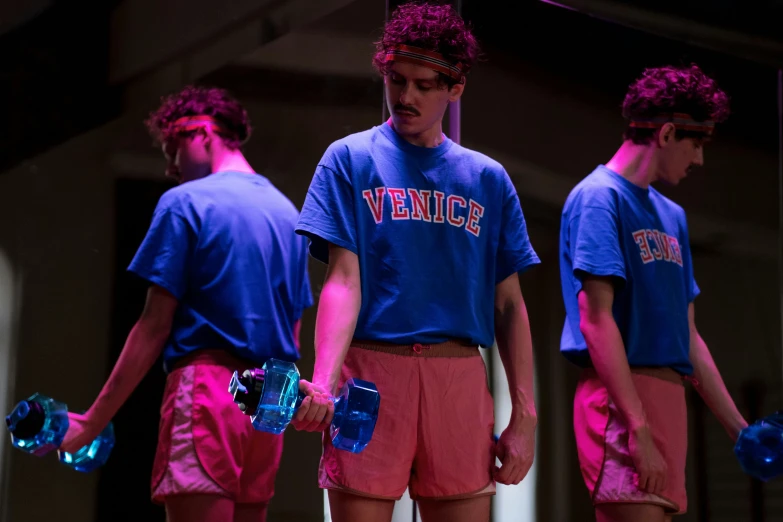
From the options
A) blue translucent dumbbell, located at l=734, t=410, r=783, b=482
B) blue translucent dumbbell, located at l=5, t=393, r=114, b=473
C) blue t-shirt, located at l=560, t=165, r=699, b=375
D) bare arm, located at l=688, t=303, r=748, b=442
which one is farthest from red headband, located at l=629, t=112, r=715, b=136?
blue translucent dumbbell, located at l=5, t=393, r=114, b=473

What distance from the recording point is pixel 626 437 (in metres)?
3.02

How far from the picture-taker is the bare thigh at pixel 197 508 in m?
2.91

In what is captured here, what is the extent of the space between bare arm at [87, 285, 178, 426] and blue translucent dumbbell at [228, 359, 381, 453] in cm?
111

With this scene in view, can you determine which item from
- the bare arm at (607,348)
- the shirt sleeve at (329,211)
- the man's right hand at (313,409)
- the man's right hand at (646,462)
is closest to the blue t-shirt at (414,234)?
the shirt sleeve at (329,211)

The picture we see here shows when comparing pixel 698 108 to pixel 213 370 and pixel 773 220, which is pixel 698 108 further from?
pixel 213 370

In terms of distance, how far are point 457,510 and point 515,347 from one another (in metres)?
0.45

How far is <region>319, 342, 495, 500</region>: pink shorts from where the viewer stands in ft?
7.48

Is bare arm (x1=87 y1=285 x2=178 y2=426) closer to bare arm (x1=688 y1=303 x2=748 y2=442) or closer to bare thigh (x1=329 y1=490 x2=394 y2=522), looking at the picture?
bare thigh (x1=329 y1=490 x2=394 y2=522)

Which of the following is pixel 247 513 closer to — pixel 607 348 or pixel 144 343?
pixel 144 343

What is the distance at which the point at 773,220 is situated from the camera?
181 inches

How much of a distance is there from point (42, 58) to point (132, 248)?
825mm

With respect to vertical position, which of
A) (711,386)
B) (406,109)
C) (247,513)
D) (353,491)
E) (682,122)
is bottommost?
(247,513)

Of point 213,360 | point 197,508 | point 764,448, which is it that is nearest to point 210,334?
point 213,360

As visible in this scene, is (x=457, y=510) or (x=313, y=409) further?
(x=457, y=510)
